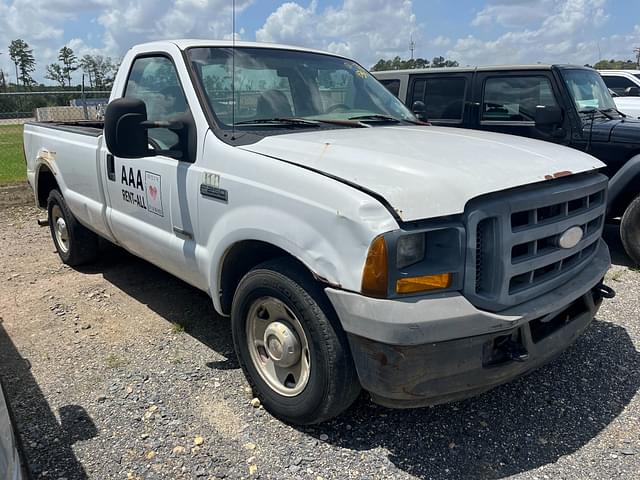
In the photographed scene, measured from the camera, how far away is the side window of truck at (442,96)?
23.5 ft

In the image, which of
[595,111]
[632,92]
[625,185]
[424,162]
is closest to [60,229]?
[424,162]

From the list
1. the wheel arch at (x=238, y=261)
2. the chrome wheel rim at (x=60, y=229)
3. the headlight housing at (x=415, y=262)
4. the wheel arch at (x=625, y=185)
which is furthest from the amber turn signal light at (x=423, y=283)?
the chrome wheel rim at (x=60, y=229)

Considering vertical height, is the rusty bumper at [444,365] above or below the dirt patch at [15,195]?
above

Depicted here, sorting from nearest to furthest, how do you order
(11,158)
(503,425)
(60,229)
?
(503,425), (60,229), (11,158)

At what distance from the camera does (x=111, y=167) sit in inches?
167

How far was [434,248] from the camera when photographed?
243cm

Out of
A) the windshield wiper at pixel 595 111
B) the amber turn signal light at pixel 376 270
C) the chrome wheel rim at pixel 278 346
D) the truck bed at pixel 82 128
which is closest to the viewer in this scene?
the amber turn signal light at pixel 376 270

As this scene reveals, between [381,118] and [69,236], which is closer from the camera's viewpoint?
[381,118]

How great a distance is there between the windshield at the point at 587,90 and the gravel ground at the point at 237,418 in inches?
114

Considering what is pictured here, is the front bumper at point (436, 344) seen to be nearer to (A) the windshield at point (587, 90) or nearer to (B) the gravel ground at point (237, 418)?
(B) the gravel ground at point (237, 418)

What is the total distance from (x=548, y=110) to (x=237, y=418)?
472 cm

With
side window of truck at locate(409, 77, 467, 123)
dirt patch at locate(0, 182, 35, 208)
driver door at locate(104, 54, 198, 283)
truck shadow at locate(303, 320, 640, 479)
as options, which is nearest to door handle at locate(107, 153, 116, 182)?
driver door at locate(104, 54, 198, 283)

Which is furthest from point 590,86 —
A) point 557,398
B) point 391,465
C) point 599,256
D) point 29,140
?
point 29,140

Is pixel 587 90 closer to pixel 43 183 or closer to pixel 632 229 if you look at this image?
pixel 632 229
